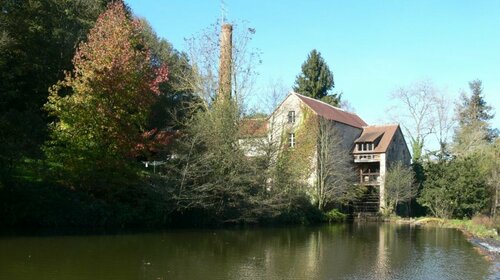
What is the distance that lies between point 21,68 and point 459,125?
4892cm

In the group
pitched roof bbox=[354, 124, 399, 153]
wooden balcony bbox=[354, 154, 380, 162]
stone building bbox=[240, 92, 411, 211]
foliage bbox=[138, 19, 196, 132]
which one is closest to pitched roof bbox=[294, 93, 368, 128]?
stone building bbox=[240, 92, 411, 211]

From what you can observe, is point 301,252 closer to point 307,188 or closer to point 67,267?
point 67,267

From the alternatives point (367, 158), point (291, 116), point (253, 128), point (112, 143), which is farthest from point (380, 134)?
point (112, 143)

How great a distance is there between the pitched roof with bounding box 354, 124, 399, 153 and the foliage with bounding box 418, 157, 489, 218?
242 inches

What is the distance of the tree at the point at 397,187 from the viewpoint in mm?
41375

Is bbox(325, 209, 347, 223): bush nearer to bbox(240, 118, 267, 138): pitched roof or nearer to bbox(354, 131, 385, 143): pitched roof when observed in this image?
bbox(240, 118, 267, 138): pitched roof

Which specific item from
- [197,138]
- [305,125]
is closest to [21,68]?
[197,138]

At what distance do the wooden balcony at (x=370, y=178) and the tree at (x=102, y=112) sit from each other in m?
27.3

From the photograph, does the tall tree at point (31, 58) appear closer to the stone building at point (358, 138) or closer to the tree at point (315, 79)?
the stone building at point (358, 138)

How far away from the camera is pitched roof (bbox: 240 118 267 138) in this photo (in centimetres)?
2850

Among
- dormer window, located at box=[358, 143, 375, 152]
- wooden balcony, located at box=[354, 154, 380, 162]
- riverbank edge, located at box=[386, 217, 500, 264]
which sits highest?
dormer window, located at box=[358, 143, 375, 152]

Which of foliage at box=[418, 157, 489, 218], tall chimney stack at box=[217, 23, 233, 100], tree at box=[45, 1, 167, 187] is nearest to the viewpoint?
tree at box=[45, 1, 167, 187]

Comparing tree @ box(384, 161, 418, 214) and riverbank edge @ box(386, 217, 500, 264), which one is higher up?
tree @ box(384, 161, 418, 214)

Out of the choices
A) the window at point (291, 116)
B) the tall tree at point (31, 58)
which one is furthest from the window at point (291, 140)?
the tall tree at point (31, 58)
